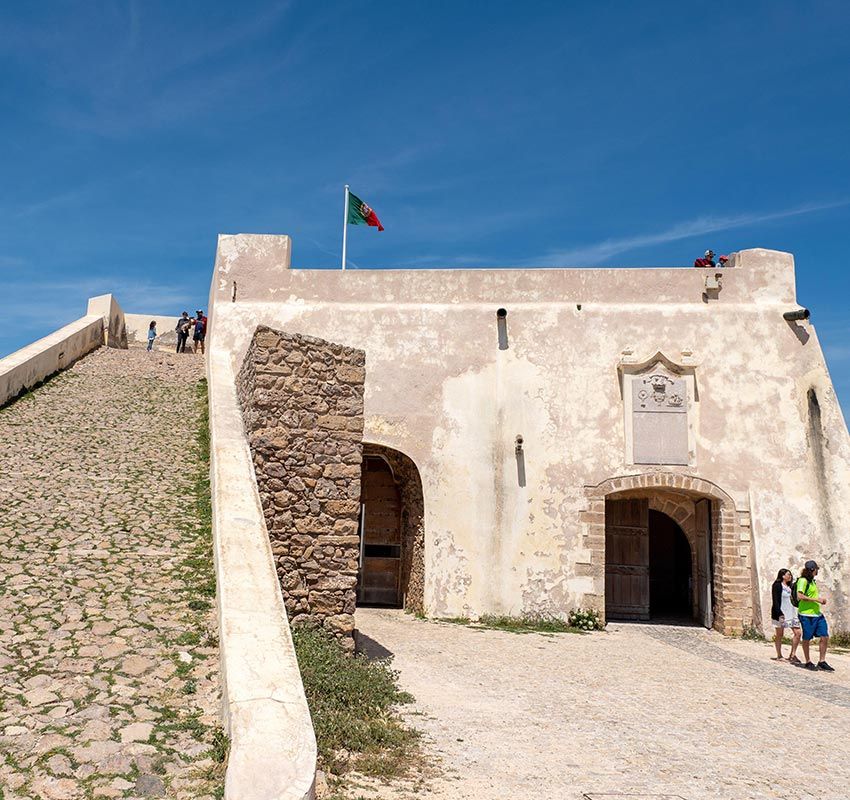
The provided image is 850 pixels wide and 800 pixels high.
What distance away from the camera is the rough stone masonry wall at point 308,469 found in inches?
274

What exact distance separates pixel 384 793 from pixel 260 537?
210 centimetres

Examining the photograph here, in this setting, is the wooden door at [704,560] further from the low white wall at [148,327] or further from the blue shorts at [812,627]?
the low white wall at [148,327]

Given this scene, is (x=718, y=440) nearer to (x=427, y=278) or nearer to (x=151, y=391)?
(x=427, y=278)

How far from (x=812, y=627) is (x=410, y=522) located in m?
5.97

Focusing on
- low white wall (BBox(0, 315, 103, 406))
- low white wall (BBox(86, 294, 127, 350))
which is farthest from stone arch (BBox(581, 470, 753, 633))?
low white wall (BBox(86, 294, 127, 350))

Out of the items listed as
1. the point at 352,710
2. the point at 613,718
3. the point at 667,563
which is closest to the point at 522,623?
the point at 613,718

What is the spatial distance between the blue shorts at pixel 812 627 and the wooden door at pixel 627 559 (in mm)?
3355

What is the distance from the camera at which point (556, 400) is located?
1182 cm

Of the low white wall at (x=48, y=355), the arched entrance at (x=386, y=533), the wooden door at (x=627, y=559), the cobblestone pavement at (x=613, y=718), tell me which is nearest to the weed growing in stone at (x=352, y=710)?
the cobblestone pavement at (x=613, y=718)

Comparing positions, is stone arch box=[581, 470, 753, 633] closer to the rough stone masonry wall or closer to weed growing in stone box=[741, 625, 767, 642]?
weed growing in stone box=[741, 625, 767, 642]

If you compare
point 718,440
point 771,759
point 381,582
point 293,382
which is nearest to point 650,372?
point 718,440

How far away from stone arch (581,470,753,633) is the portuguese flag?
686cm

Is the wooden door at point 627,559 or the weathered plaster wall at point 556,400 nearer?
the weathered plaster wall at point 556,400

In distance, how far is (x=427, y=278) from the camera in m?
12.4
